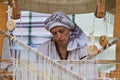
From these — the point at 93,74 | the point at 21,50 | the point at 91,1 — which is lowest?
the point at 93,74

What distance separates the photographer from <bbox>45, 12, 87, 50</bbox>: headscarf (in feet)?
5.60

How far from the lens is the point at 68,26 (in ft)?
5.72

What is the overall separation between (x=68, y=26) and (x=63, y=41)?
0.08m

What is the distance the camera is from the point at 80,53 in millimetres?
1729

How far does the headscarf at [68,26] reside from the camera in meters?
1.71

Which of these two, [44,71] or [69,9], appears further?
[69,9]

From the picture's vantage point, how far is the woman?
1.71m

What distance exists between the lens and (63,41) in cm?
174

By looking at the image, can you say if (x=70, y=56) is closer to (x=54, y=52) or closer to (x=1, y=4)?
(x=54, y=52)

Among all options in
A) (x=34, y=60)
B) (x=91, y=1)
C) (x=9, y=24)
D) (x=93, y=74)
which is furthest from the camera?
(x=91, y=1)

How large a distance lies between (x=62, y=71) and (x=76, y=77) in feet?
0.22

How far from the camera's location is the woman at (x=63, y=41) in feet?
5.61

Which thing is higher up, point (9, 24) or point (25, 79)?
point (9, 24)

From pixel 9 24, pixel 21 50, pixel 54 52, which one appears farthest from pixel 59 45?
pixel 21 50
